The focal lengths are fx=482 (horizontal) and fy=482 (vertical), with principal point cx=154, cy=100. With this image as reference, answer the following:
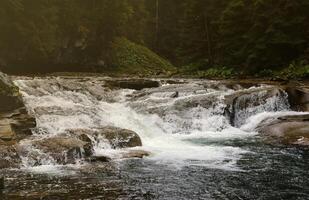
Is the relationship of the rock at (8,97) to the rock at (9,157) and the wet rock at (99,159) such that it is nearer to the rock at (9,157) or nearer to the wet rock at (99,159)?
the rock at (9,157)

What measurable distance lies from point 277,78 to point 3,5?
710 inches

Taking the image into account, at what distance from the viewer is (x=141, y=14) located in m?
52.8

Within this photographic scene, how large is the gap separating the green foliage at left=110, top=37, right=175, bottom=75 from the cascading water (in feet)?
57.4

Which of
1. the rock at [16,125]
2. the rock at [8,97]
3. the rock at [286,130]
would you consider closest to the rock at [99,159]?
the rock at [16,125]

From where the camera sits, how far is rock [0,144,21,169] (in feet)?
40.3

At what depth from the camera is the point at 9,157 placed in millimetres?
12555

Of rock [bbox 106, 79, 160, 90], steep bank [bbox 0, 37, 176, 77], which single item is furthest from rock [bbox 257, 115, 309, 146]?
steep bank [bbox 0, 37, 176, 77]

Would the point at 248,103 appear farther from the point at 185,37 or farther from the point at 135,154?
the point at 185,37

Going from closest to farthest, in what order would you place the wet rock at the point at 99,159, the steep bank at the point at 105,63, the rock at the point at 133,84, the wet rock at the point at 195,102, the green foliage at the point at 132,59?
the wet rock at the point at 99,159
the wet rock at the point at 195,102
the rock at the point at 133,84
the steep bank at the point at 105,63
the green foliage at the point at 132,59

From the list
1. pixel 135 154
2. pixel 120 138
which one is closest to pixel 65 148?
pixel 135 154

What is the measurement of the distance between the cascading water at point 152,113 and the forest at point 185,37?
24.0ft

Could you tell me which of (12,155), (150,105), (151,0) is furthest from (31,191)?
(151,0)

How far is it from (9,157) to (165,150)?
15.5ft

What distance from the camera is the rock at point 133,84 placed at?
25.3m
